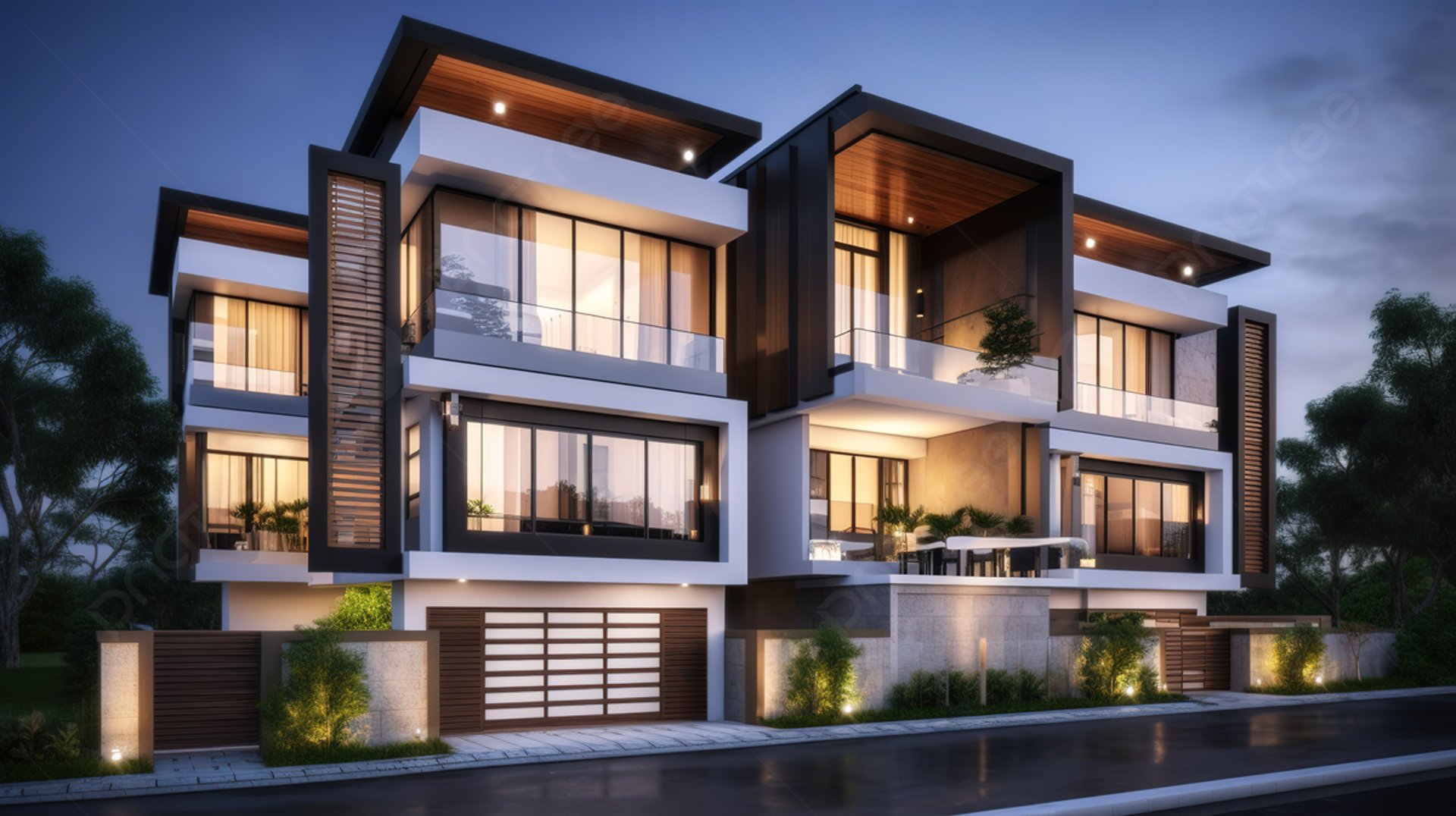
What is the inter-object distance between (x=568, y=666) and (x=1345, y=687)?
1849 centimetres

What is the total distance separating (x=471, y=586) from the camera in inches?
717

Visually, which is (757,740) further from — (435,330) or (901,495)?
(901,495)

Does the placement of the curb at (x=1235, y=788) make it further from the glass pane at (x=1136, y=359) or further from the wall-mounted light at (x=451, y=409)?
the glass pane at (x=1136, y=359)

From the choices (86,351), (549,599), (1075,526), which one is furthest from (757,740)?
(86,351)

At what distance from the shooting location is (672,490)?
20.5m

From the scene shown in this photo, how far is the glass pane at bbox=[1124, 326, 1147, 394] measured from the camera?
29.6 meters

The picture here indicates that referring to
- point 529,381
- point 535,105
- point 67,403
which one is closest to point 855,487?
point 529,381

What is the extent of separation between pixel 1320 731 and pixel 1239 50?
34.5ft

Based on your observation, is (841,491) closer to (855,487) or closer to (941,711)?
(855,487)

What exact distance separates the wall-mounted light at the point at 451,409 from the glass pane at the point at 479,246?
6.33 feet

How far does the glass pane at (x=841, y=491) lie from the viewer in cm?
2508

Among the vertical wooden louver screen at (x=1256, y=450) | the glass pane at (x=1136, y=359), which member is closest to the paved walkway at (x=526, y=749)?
the vertical wooden louver screen at (x=1256, y=450)

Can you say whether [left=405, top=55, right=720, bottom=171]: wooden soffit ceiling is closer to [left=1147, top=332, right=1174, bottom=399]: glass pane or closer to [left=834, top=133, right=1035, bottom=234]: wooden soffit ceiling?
[left=834, top=133, right=1035, bottom=234]: wooden soffit ceiling

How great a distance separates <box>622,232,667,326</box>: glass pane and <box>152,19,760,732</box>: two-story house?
0.04 metres
